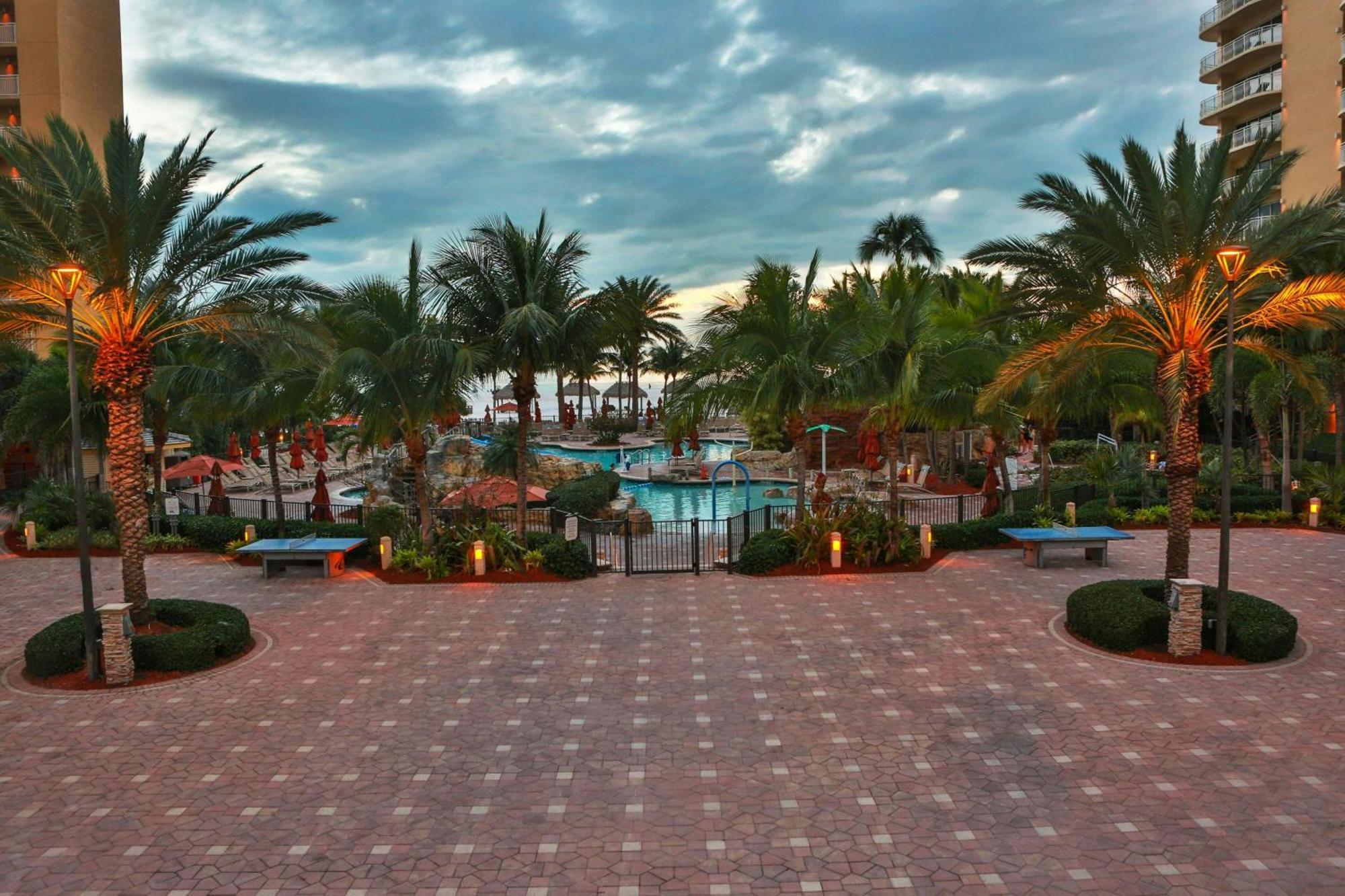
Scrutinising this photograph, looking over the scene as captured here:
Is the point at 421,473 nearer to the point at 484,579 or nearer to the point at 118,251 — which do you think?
the point at 484,579

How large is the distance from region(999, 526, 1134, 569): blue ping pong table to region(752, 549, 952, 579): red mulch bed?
212cm

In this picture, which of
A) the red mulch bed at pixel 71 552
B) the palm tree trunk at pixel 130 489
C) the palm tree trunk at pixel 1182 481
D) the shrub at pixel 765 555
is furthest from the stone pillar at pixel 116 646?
the palm tree trunk at pixel 1182 481

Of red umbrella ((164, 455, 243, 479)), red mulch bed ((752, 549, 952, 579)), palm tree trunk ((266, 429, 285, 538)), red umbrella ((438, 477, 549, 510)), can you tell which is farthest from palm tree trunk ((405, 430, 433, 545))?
red umbrella ((164, 455, 243, 479))

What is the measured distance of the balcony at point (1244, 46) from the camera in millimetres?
40250

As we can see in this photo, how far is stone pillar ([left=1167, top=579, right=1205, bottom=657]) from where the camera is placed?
1116cm

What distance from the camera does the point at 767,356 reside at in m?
18.0

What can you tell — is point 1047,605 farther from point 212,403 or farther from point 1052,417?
point 212,403

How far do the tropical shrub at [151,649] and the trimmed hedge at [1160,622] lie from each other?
503 inches

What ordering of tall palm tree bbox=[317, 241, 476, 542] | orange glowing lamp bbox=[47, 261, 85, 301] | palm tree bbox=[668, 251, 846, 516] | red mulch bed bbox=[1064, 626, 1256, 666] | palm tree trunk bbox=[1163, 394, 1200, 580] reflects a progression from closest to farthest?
orange glowing lamp bbox=[47, 261, 85, 301], red mulch bed bbox=[1064, 626, 1256, 666], palm tree trunk bbox=[1163, 394, 1200, 580], tall palm tree bbox=[317, 241, 476, 542], palm tree bbox=[668, 251, 846, 516]

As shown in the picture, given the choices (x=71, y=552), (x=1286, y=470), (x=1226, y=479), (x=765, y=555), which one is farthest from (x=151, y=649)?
(x=1286, y=470)

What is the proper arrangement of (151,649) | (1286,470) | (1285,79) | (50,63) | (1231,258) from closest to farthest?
(151,649), (1231,258), (1286,470), (50,63), (1285,79)

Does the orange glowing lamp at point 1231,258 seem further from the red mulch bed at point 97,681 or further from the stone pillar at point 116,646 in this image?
the stone pillar at point 116,646

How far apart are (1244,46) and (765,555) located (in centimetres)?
4366

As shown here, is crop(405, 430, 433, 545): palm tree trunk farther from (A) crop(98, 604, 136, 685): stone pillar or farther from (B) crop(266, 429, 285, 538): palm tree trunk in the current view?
(A) crop(98, 604, 136, 685): stone pillar
